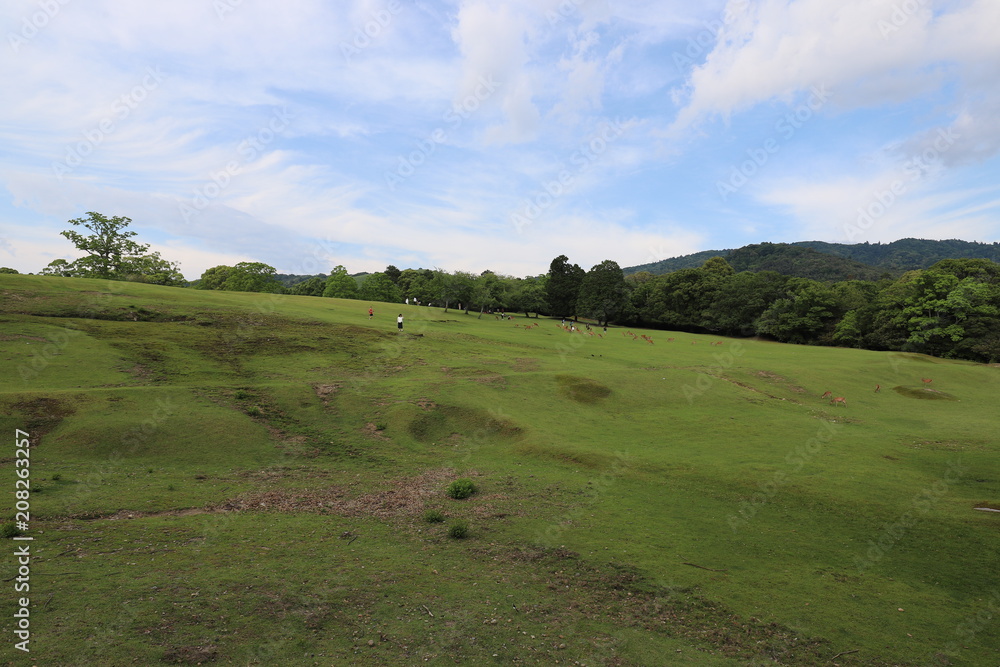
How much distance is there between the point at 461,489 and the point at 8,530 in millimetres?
13626

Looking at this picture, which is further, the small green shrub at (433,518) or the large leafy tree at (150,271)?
the large leafy tree at (150,271)

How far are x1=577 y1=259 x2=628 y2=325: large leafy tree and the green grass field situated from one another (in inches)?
2477

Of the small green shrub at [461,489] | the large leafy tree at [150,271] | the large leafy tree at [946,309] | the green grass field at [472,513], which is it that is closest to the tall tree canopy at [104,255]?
the large leafy tree at [150,271]

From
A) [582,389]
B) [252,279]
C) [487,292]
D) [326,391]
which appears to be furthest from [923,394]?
[252,279]

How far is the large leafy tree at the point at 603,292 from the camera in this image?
98750 mm

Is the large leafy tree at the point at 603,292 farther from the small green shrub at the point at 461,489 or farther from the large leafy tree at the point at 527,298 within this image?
the small green shrub at the point at 461,489

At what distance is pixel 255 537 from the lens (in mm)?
14758

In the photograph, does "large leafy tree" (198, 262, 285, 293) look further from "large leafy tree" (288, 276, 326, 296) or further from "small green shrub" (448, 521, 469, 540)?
"small green shrub" (448, 521, 469, 540)

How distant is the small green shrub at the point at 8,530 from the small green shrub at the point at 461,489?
13099 millimetres

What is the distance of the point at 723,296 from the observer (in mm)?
99750

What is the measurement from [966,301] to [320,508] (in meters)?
82.7

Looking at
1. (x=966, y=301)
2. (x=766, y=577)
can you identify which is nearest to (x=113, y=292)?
(x=766, y=577)

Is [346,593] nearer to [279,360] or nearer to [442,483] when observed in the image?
[442,483]

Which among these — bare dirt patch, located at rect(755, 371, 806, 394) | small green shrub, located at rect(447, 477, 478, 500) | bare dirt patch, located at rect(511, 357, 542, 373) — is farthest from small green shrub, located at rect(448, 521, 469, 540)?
bare dirt patch, located at rect(755, 371, 806, 394)
